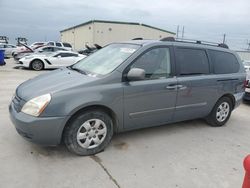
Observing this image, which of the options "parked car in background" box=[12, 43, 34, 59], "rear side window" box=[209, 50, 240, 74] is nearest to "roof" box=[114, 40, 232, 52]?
"rear side window" box=[209, 50, 240, 74]

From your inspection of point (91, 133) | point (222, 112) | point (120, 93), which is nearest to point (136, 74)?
point (120, 93)

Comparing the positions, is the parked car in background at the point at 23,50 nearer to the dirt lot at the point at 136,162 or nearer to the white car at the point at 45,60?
the white car at the point at 45,60

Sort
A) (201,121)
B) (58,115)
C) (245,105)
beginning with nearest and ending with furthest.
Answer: (58,115) < (201,121) < (245,105)

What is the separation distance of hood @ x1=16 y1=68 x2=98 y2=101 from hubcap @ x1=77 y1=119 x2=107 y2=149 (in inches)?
22.4

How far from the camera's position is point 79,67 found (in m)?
3.94

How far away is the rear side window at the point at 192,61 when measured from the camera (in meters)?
3.94

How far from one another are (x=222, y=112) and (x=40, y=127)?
3591mm

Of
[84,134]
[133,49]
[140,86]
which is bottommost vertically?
[84,134]

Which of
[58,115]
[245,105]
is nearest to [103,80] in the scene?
[58,115]

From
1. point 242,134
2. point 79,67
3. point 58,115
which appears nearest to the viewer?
point 58,115

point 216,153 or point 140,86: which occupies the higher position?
point 140,86

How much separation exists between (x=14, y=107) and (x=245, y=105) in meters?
6.43

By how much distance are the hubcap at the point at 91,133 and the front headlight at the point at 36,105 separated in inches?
23.0

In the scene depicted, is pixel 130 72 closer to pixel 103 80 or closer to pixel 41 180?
pixel 103 80
